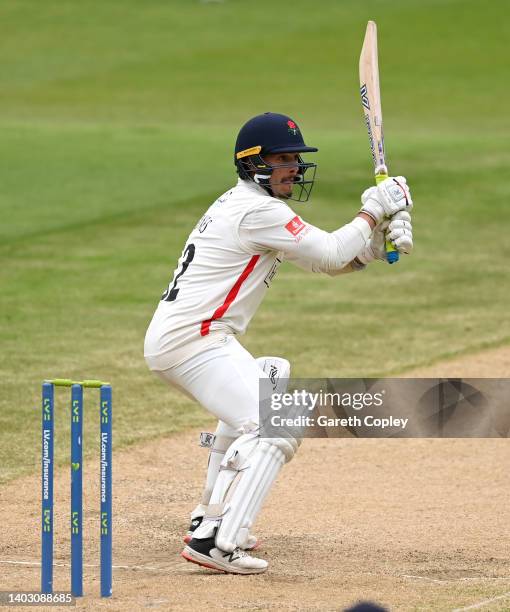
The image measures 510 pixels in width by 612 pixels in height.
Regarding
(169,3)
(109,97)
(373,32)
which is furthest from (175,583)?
(169,3)

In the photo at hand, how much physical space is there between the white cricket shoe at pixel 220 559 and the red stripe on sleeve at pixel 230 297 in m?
1.06

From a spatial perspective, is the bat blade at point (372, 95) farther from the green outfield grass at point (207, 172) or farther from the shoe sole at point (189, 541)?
the green outfield grass at point (207, 172)

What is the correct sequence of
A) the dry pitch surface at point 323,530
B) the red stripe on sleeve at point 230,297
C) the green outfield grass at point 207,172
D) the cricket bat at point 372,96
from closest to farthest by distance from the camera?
the dry pitch surface at point 323,530, the red stripe on sleeve at point 230,297, the cricket bat at point 372,96, the green outfield grass at point 207,172

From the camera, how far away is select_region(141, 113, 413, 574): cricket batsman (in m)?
6.16

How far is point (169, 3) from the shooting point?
40.9m

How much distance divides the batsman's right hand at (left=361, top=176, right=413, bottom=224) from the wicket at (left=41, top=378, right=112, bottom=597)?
1784 millimetres

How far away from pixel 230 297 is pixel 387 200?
97cm

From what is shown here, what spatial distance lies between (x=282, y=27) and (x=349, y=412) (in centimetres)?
3173

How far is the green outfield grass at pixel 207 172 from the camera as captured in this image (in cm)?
1177

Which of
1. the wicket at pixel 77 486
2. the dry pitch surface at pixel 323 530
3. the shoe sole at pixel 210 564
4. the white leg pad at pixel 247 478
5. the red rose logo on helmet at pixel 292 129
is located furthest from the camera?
the red rose logo on helmet at pixel 292 129

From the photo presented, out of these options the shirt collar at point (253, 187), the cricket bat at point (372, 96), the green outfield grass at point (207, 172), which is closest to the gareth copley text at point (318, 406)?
the shirt collar at point (253, 187)

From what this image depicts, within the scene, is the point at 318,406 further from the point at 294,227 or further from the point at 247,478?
the point at 294,227

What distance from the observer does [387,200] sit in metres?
6.48

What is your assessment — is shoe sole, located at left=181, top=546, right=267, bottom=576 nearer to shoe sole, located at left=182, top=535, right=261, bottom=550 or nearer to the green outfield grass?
shoe sole, located at left=182, top=535, right=261, bottom=550
